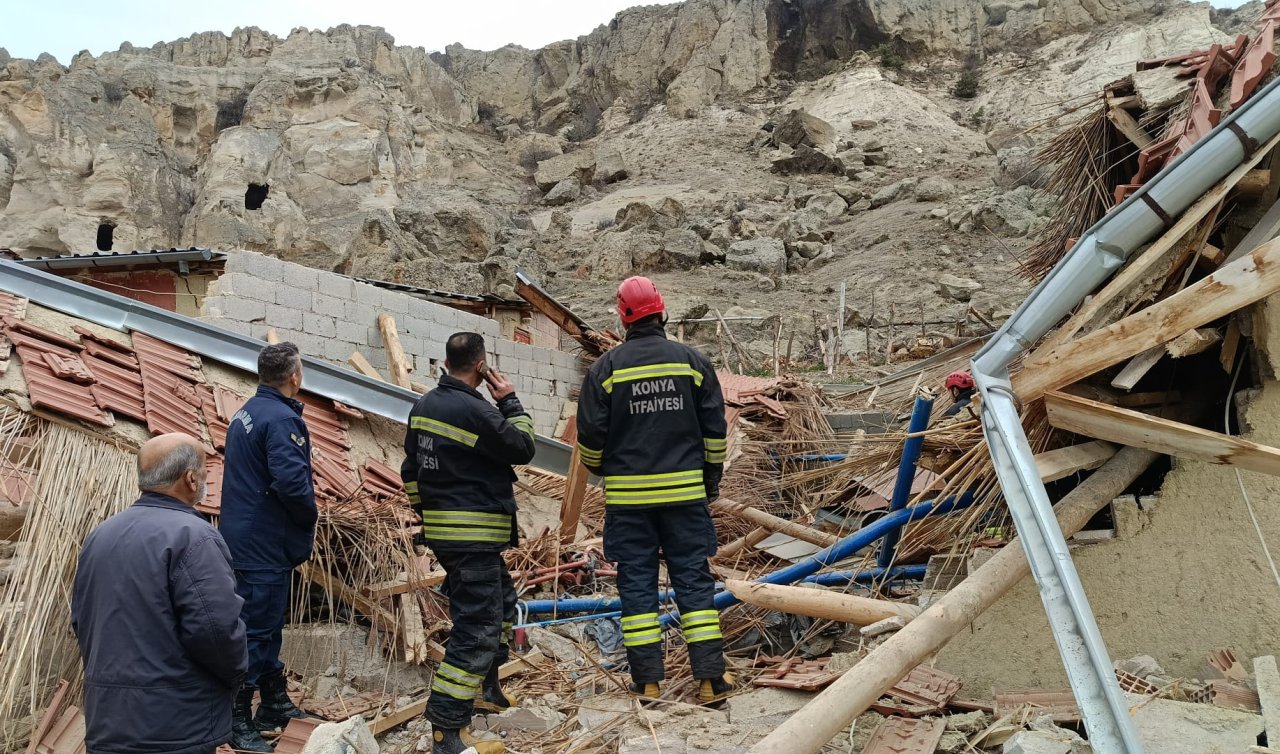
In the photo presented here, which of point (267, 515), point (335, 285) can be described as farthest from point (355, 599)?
point (335, 285)

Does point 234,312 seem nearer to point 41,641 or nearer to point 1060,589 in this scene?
point 41,641

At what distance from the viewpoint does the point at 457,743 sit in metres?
3.41

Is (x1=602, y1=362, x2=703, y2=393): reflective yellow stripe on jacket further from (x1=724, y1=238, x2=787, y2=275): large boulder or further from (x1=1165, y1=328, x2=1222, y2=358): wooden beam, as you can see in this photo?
(x1=724, y1=238, x2=787, y2=275): large boulder

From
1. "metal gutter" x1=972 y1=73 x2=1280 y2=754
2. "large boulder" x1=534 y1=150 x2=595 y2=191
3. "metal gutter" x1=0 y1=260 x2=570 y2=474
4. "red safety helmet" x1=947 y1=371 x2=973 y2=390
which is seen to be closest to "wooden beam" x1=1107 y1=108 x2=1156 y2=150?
"red safety helmet" x1=947 y1=371 x2=973 y2=390

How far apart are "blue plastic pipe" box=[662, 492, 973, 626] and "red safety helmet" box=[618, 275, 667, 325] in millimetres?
1384

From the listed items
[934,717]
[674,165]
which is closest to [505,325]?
[934,717]

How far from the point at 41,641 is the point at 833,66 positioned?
41537 millimetres

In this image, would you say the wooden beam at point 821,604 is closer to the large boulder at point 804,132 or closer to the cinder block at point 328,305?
the cinder block at point 328,305

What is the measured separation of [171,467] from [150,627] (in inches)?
17.7

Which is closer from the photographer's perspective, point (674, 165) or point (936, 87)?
point (674, 165)

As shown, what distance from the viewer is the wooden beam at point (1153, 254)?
3.18 m

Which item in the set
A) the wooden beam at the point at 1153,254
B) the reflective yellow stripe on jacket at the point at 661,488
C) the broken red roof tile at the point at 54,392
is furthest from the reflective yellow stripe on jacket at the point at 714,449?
the broken red roof tile at the point at 54,392

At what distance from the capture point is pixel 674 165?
3512 centimetres

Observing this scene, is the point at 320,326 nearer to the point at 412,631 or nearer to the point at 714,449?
the point at 412,631
